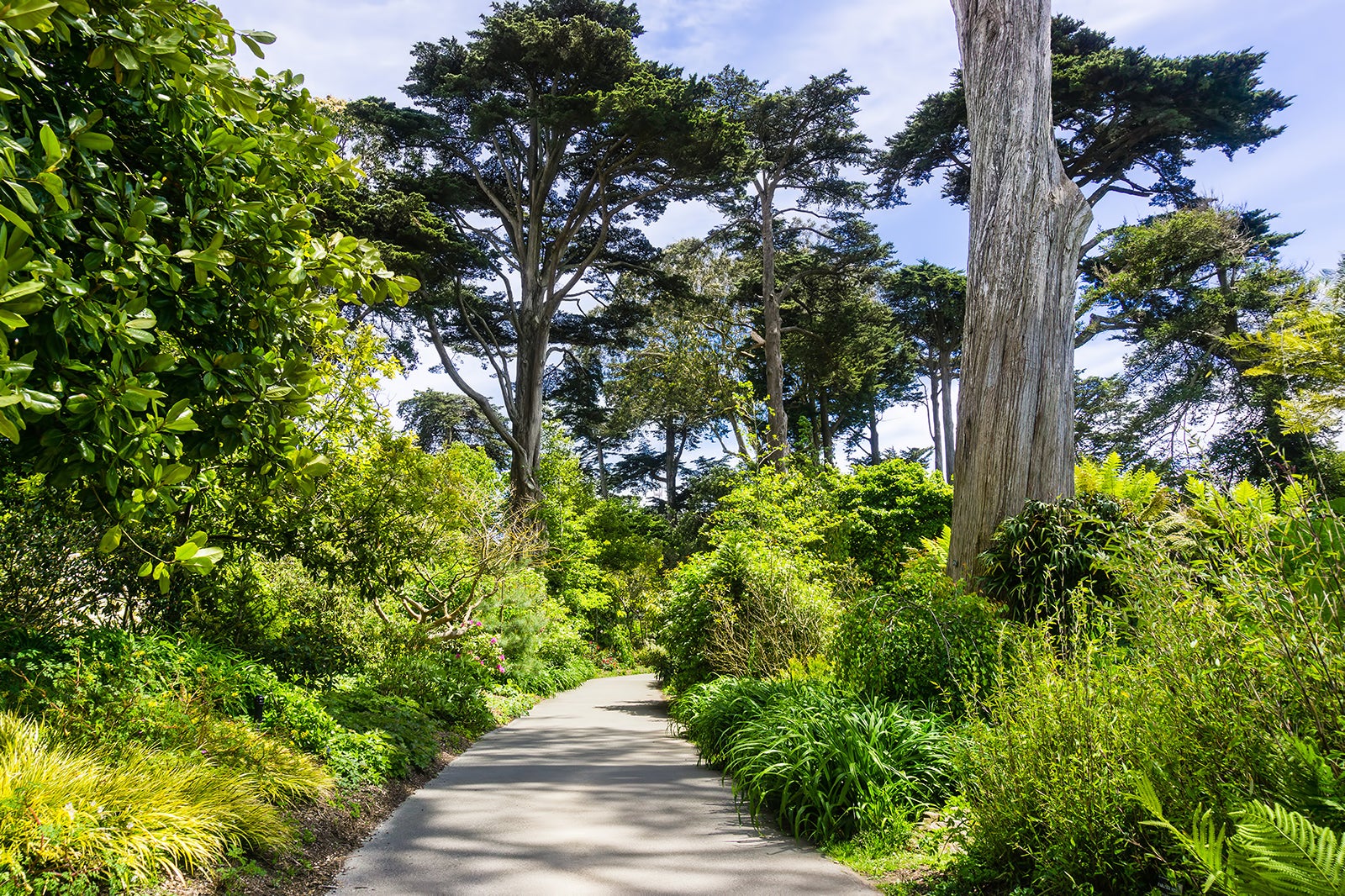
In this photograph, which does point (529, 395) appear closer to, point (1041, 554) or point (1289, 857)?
point (1041, 554)

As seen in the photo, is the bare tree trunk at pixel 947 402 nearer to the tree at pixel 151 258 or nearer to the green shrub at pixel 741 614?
the green shrub at pixel 741 614

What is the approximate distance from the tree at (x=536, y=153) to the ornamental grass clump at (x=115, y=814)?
44.7ft

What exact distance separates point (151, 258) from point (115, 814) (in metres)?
2.39

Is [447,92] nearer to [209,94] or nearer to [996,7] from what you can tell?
[996,7]

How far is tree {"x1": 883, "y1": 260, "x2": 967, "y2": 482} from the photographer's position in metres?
23.9

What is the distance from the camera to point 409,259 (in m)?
14.3

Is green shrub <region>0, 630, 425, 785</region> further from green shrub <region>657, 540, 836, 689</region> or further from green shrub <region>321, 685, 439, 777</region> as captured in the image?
green shrub <region>657, 540, 836, 689</region>

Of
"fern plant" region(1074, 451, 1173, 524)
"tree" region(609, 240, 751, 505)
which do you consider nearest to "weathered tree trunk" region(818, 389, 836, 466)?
"tree" region(609, 240, 751, 505)

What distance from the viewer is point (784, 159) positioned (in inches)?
868

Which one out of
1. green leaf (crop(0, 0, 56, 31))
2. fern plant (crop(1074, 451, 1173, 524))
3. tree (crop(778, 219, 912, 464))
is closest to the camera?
green leaf (crop(0, 0, 56, 31))

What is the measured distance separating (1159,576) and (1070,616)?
3733mm

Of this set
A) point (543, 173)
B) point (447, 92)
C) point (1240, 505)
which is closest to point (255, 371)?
point (1240, 505)

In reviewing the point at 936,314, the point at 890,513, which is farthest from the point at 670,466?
the point at 890,513

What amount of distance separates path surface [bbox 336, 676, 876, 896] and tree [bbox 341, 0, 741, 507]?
12.0m
